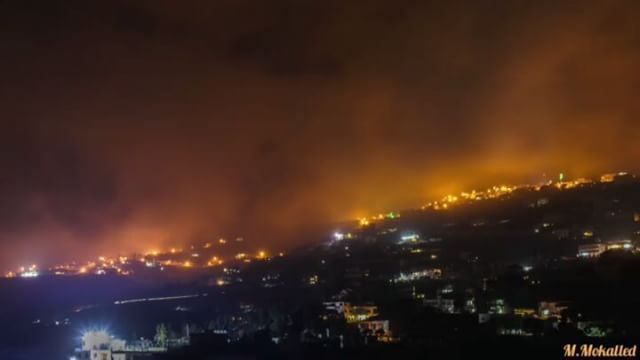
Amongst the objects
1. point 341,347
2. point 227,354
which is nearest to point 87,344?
point 227,354

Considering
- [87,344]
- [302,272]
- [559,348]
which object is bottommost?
[559,348]

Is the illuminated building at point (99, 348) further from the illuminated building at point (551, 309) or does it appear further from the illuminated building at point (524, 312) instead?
the illuminated building at point (551, 309)

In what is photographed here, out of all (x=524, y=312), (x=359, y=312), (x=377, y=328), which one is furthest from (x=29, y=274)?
(x=524, y=312)

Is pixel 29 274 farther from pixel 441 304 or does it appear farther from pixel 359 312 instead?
pixel 441 304

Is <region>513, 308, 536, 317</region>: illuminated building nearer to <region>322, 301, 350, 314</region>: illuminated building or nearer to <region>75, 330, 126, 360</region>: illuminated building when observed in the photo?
<region>322, 301, 350, 314</region>: illuminated building

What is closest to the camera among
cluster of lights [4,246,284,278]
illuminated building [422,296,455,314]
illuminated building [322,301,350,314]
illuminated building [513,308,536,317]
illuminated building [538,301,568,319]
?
illuminated building [538,301,568,319]

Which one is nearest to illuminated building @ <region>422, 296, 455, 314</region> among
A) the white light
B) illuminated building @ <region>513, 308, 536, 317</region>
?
illuminated building @ <region>513, 308, 536, 317</region>

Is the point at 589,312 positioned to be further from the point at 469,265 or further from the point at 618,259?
the point at 469,265

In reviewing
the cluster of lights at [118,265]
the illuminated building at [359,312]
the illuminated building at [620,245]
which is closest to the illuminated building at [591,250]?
the illuminated building at [620,245]

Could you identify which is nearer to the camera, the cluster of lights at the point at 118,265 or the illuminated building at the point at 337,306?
the illuminated building at the point at 337,306

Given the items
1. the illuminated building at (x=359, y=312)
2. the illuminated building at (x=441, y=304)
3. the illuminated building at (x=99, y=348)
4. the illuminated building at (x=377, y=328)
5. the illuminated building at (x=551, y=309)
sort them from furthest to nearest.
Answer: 1. the illuminated building at (x=359, y=312)
2. the illuminated building at (x=441, y=304)
3. the illuminated building at (x=99, y=348)
4. the illuminated building at (x=551, y=309)
5. the illuminated building at (x=377, y=328)

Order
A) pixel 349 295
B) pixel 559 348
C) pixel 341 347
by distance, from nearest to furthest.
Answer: pixel 559 348
pixel 341 347
pixel 349 295
